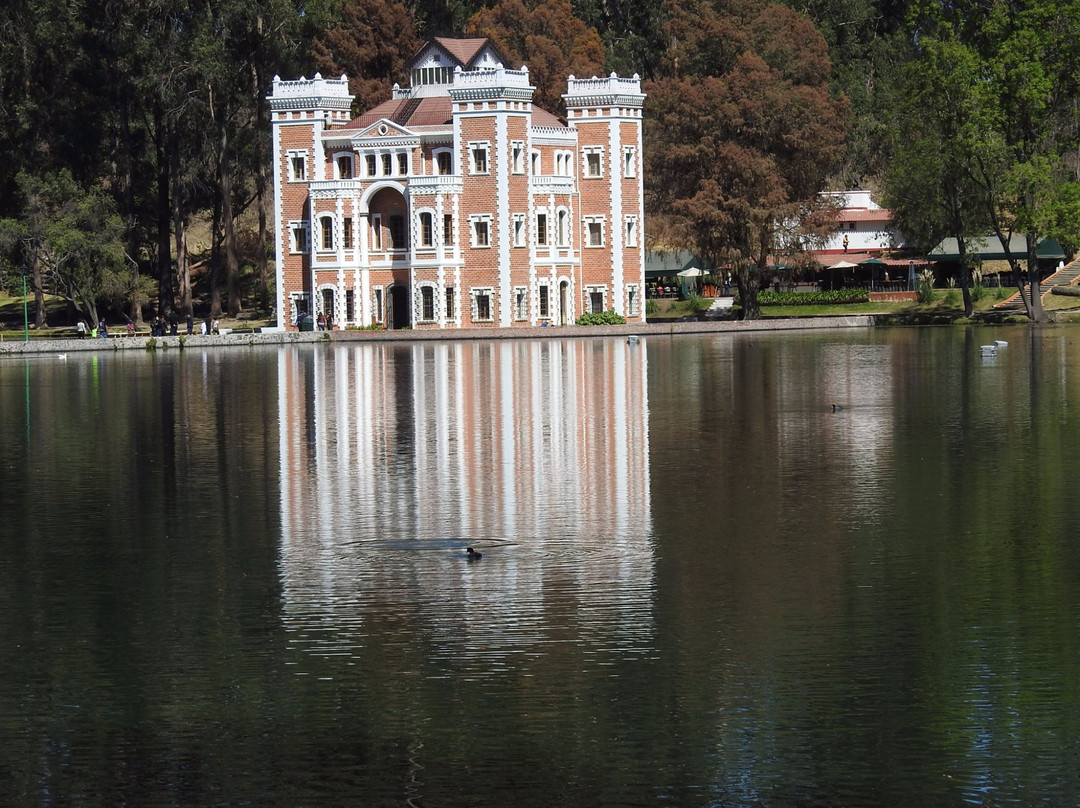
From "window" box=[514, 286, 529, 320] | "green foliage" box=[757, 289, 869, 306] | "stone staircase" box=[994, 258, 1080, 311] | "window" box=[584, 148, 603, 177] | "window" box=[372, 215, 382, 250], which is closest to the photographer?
"stone staircase" box=[994, 258, 1080, 311]

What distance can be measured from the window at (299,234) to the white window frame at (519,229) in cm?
1291

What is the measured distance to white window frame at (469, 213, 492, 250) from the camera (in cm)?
9350

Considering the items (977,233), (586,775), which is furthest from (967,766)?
(977,233)

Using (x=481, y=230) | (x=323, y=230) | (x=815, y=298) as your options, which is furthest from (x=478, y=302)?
(x=815, y=298)

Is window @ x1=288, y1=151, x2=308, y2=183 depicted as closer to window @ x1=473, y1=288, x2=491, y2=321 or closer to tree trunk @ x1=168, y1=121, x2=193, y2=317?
tree trunk @ x1=168, y1=121, x2=193, y2=317

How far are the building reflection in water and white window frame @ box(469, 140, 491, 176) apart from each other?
48291 mm

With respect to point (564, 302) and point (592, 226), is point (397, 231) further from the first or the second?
point (592, 226)

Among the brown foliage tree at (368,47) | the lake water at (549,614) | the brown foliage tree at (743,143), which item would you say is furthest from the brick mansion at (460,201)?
the lake water at (549,614)

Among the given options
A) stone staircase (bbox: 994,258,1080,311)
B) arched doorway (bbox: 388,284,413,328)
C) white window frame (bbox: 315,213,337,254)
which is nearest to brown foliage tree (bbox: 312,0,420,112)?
white window frame (bbox: 315,213,337,254)

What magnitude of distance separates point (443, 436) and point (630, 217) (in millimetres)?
66660

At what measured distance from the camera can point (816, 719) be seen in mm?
13000

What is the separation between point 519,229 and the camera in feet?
308

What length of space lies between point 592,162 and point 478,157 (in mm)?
8121

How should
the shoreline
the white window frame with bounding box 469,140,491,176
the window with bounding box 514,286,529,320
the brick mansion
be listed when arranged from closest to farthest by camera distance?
the shoreline, the white window frame with bounding box 469,140,491,176, the brick mansion, the window with bounding box 514,286,529,320
